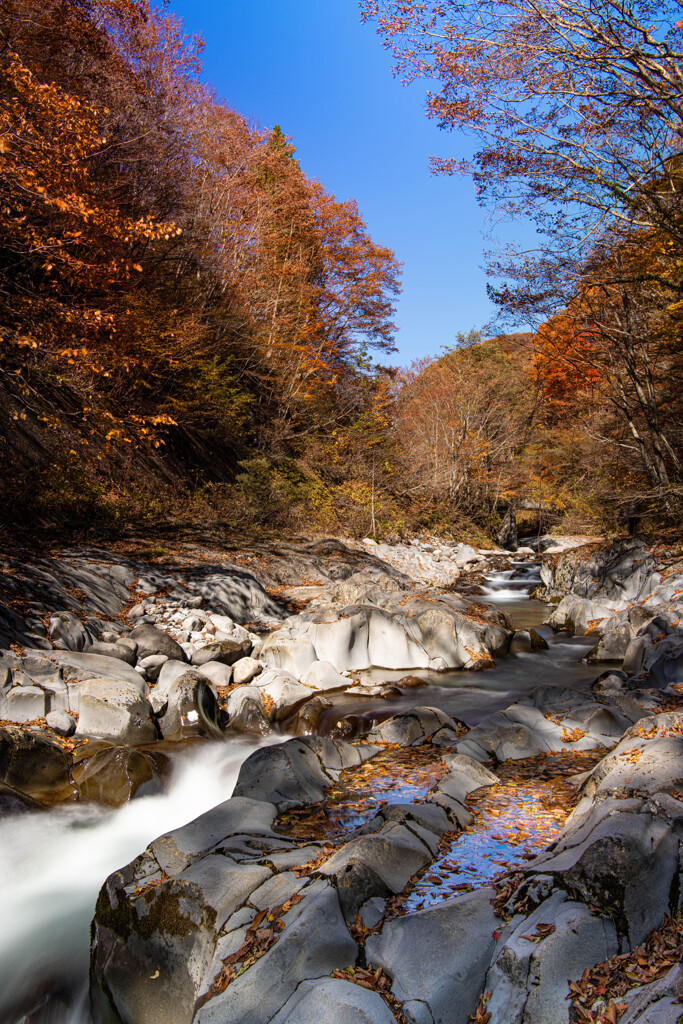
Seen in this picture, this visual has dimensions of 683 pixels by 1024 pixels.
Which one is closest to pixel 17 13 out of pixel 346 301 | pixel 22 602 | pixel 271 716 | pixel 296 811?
pixel 22 602

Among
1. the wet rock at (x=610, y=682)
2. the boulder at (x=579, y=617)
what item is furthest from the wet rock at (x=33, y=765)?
the boulder at (x=579, y=617)

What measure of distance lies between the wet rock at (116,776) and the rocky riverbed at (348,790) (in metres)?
0.02

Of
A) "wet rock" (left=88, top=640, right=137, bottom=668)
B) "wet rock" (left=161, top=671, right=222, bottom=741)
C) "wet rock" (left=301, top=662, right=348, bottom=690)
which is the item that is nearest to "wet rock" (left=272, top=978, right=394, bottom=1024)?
"wet rock" (left=161, top=671, right=222, bottom=741)

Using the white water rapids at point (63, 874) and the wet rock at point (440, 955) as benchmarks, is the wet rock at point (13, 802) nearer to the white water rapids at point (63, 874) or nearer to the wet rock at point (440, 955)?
the white water rapids at point (63, 874)

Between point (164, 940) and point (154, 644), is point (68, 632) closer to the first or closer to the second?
point (154, 644)

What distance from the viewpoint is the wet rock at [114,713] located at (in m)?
5.35

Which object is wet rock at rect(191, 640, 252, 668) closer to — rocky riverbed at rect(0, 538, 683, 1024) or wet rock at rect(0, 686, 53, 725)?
rocky riverbed at rect(0, 538, 683, 1024)

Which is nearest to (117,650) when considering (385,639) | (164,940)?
(385,639)

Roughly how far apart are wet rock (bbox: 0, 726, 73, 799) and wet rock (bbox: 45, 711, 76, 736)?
353 mm

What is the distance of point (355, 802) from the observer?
4355mm

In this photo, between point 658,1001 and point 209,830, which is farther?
point 209,830

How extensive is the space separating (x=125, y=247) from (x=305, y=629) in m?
9.61

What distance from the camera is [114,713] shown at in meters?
5.47

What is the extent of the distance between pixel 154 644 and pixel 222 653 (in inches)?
35.5
